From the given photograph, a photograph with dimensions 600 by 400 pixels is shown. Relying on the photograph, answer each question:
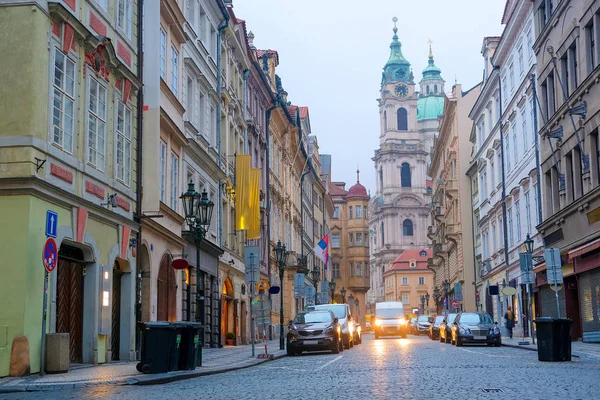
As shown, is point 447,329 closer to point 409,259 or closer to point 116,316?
point 116,316

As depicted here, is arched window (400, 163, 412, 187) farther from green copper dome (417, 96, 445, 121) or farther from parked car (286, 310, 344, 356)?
parked car (286, 310, 344, 356)

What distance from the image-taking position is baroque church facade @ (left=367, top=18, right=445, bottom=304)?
17100 cm

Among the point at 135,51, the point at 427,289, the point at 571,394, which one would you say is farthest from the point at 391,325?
the point at 427,289

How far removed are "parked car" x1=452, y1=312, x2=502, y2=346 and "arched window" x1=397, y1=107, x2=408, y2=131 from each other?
5462 inches

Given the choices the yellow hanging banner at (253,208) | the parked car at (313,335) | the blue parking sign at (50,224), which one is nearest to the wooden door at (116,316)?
the blue parking sign at (50,224)

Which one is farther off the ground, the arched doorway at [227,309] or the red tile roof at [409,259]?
the red tile roof at [409,259]

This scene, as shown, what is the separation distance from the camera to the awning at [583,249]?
3134 centimetres

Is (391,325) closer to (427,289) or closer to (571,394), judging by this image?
(571,394)

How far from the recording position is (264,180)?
5312cm

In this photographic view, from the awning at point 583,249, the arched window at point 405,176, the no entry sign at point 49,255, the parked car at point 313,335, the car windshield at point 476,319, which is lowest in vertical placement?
the parked car at point 313,335

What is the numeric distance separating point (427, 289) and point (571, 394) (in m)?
163

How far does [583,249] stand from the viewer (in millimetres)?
32938

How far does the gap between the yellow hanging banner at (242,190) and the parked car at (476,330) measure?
32.8 ft

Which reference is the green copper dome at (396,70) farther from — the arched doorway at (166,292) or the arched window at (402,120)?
the arched doorway at (166,292)
